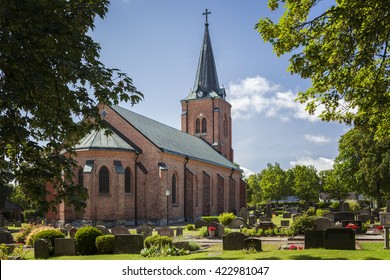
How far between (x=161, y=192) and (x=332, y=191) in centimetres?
4912

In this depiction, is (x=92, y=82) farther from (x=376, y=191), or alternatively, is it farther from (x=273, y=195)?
(x=273, y=195)

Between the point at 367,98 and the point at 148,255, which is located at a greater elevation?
the point at 367,98

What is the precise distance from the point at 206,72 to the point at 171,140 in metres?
14.6

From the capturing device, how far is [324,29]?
11.3 m

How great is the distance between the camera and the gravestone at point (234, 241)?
13891 mm

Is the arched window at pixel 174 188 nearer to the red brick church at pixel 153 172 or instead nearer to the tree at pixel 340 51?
the red brick church at pixel 153 172

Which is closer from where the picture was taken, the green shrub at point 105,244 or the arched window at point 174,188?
the green shrub at point 105,244

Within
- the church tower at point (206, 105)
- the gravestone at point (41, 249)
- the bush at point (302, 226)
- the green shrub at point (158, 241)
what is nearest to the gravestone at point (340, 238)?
the green shrub at point (158, 241)

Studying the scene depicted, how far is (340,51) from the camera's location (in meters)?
11.0

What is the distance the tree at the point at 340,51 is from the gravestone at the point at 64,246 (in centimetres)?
911

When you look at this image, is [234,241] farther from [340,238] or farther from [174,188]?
[174,188]

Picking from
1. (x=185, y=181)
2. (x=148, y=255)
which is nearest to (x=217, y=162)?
(x=185, y=181)

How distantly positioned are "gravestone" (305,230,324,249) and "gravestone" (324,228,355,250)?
348mm

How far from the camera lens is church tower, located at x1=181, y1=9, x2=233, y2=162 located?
51.1 meters
